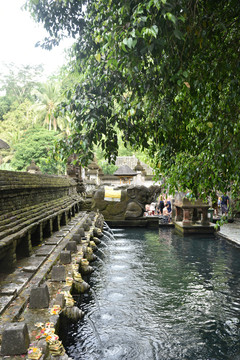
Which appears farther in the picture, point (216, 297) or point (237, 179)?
point (216, 297)

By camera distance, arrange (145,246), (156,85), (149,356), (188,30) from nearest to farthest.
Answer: (188,30) < (156,85) < (149,356) < (145,246)

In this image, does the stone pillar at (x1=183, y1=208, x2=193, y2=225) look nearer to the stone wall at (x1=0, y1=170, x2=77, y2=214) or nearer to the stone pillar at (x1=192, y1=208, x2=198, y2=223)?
the stone pillar at (x1=192, y1=208, x2=198, y2=223)

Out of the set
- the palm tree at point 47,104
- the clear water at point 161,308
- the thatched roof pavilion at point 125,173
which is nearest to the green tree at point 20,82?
the palm tree at point 47,104

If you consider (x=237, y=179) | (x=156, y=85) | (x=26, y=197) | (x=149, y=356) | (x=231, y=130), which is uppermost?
(x=156, y=85)

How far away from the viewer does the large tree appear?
392 centimetres

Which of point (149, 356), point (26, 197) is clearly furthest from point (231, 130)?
point (26, 197)

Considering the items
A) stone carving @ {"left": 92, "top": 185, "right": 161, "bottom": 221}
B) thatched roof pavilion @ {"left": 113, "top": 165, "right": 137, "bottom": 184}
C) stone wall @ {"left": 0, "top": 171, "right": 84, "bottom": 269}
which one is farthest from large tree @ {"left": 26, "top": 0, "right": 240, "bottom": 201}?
thatched roof pavilion @ {"left": 113, "top": 165, "right": 137, "bottom": 184}

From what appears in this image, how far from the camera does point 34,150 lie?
1324 inches

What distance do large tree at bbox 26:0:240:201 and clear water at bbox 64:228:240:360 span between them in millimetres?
2907

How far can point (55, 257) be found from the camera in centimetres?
766

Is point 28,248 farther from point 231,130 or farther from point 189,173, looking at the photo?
point 231,130

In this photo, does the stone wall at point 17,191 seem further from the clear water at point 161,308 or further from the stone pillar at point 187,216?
the stone pillar at point 187,216

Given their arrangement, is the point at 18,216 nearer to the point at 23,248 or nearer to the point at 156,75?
the point at 23,248

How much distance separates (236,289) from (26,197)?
6.30 meters
